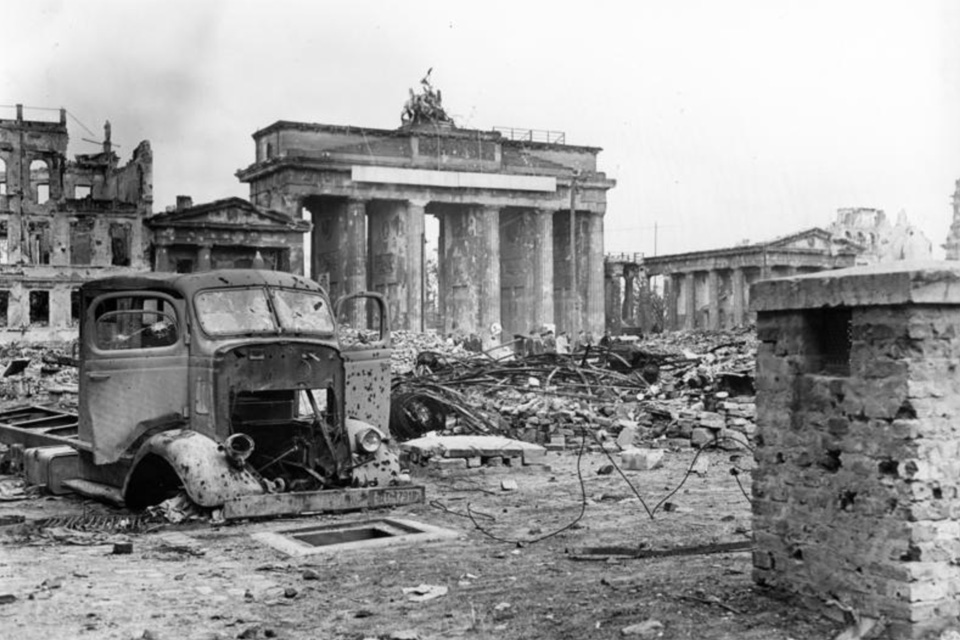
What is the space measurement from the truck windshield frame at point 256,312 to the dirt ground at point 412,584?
1828 mm

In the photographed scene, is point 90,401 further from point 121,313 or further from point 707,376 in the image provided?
point 707,376

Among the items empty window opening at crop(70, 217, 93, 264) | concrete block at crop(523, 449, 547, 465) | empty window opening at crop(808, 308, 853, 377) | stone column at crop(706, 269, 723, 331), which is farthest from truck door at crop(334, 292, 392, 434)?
stone column at crop(706, 269, 723, 331)

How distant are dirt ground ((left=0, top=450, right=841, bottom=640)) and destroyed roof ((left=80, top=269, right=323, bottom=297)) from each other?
2.20m

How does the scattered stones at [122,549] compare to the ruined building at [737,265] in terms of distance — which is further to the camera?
the ruined building at [737,265]

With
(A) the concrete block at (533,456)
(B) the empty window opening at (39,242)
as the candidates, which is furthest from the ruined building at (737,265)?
(A) the concrete block at (533,456)

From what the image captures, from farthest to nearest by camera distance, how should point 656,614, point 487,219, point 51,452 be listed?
1. point 487,219
2. point 51,452
3. point 656,614

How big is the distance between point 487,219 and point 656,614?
51384 mm

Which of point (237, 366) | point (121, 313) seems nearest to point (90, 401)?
point (121, 313)

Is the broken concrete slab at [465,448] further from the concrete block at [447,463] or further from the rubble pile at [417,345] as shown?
the rubble pile at [417,345]

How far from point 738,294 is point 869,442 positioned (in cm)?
5536

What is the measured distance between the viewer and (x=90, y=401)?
10398mm

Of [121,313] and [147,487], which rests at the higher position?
[121,313]

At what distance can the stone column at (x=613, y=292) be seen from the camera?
2640 inches

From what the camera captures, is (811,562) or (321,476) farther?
(321,476)
